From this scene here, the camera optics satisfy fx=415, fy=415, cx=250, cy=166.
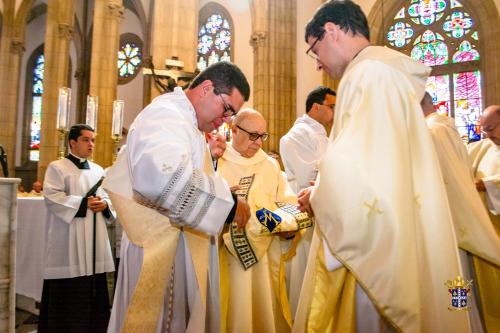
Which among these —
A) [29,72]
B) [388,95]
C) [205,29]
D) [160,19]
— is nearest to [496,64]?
[160,19]

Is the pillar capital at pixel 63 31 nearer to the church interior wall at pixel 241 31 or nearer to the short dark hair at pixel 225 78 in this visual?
the church interior wall at pixel 241 31

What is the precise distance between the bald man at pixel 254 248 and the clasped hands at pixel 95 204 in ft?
4.98

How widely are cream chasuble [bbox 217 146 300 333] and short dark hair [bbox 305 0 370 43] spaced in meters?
1.36

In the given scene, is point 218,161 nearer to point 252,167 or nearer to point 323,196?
point 252,167

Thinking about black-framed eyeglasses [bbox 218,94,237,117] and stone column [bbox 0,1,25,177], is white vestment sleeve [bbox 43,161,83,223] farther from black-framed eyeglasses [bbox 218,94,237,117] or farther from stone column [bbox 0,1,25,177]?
stone column [bbox 0,1,25,177]

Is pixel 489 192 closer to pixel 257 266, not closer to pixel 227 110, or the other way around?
pixel 257 266

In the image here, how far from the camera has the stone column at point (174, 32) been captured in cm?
738

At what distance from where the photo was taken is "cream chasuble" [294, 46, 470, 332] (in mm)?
1520

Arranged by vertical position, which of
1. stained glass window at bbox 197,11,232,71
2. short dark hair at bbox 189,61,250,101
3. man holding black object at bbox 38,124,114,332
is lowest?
man holding black object at bbox 38,124,114,332

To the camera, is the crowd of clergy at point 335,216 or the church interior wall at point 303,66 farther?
the church interior wall at point 303,66

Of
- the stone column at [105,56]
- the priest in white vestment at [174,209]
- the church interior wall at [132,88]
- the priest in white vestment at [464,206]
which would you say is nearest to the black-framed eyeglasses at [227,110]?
the priest in white vestment at [174,209]

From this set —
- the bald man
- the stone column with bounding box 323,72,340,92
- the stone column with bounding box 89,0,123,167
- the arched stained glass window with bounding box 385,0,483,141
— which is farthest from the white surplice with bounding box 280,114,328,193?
the arched stained glass window with bounding box 385,0,483,141

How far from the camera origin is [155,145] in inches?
62.7

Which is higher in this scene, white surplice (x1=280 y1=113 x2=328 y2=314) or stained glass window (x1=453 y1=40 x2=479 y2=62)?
stained glass window (x1=453 y1=40 x2=479 y2=62)
